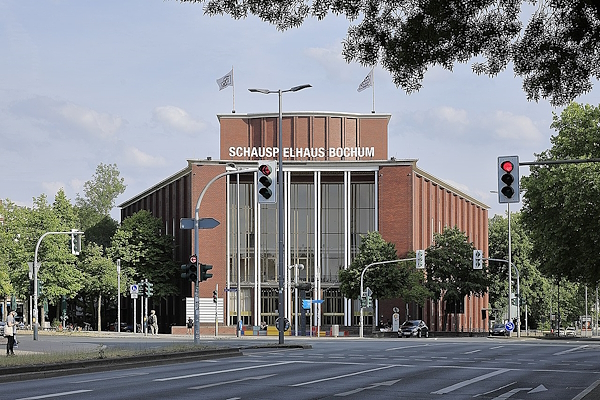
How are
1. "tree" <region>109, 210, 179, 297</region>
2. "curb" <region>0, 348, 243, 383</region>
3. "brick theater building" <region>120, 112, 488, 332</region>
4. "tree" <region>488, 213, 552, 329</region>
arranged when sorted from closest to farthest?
1. "curb" <region>0, 348, 243, 383</region>
2. "brick theater building" <region>120, 112, 488, 332</region>
3. "tree" <region>109, 210, 179, 297</region>
4. "tree" <region>488, 213, 552, 329</region>

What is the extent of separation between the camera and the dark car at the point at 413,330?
71.4 metres

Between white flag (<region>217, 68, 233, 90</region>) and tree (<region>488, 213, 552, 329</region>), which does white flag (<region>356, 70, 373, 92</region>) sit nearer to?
white flag (<region>217, 68, 233, 90</region>)

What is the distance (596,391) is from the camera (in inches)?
725

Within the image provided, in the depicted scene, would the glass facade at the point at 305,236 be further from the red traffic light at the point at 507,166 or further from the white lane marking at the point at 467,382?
the red traffic light at the point at 507,166

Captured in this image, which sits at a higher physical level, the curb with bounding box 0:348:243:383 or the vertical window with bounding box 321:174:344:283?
the vertical window with bounding box 321:174:344:283

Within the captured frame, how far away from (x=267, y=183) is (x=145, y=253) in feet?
192

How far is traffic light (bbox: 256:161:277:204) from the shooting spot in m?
30.4

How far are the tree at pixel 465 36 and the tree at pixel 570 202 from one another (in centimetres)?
4269

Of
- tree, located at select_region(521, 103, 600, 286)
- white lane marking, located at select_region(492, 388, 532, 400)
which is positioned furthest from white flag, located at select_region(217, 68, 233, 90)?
white lane marking, located at select_region(492, 388, 532, 400)

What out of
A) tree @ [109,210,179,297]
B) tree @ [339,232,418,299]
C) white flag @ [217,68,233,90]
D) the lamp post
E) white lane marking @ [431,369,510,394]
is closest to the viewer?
white lane marking @ [431,369,510,394]

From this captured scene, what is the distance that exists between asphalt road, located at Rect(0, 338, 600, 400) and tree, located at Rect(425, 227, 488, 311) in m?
48.9

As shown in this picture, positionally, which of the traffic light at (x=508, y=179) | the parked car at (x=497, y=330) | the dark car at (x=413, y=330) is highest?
the traffic light at (x=508, y=179)

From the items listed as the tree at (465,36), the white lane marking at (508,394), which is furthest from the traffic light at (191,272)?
the tree at (465,36)

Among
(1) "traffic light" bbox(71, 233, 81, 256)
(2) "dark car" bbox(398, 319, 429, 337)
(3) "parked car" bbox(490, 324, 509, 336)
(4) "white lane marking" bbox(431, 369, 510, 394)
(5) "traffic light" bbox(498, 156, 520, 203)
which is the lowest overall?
(3) "parked car" bbox(490, 324, 509, 336)
